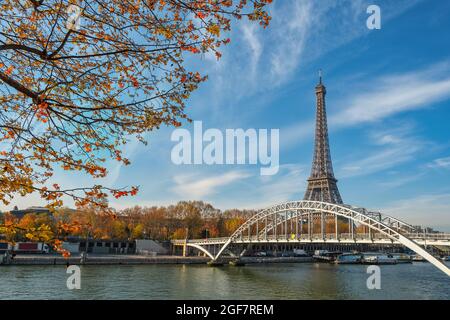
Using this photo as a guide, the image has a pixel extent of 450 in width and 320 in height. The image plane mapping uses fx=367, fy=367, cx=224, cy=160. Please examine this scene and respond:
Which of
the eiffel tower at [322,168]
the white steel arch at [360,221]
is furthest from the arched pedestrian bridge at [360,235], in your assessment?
the eiffel tower at [322,168]

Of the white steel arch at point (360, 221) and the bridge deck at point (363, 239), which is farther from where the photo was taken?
the bridge deck at point (363, 239)

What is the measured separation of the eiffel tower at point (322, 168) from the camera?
8100 centimetres

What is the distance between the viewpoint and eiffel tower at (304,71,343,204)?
266ft

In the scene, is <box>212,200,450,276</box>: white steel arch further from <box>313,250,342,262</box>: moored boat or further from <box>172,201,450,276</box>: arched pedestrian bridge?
<box>313,250,342,262</box>: moored boat

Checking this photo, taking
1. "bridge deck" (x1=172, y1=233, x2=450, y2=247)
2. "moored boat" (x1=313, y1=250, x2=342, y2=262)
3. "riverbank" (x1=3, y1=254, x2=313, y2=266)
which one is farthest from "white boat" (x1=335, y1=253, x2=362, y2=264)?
"bridge deck" (x1=172, y1=233, x2=450, y2=247)

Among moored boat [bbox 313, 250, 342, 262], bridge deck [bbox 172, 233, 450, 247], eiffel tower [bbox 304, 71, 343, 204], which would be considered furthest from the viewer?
eiffel tower [bbox 304, 71, 343, 204]

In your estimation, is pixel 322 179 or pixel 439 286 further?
pixel 322 179

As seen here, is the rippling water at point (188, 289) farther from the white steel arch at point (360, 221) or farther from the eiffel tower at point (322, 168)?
the eiffel tower at point (322, 168)

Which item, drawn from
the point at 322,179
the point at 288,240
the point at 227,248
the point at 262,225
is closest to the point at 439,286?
the point at 288,240

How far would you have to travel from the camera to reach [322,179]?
8212 centimetres

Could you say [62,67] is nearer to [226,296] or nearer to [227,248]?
[226,296]

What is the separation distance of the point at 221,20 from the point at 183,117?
141 centimetres

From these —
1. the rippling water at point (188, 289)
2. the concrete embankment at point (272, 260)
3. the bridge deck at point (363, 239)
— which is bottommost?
the concrete embankment at point (272, 260)

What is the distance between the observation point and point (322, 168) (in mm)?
86875
